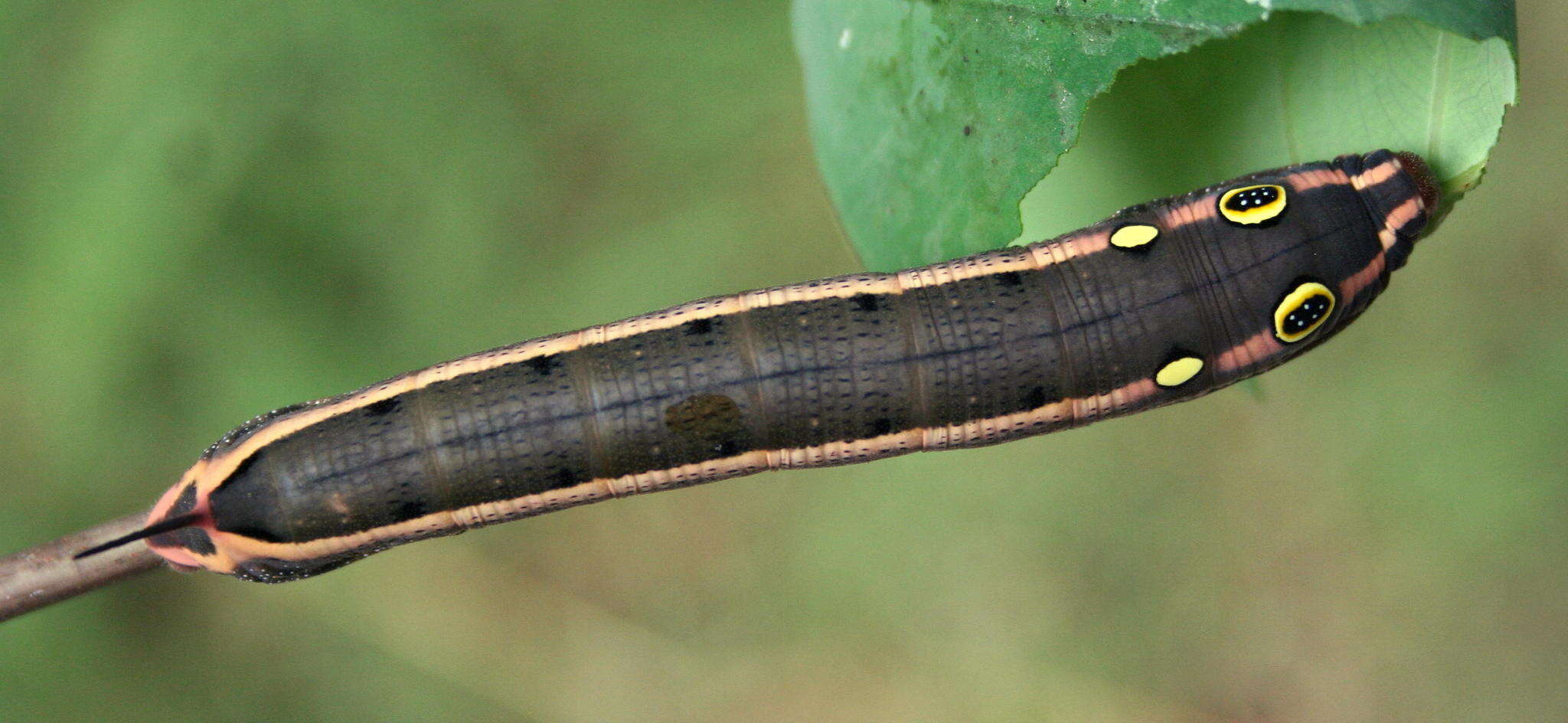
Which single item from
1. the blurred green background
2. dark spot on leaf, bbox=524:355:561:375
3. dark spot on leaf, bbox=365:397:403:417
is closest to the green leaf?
dark spot on leaf, bbox=524:355:561:375

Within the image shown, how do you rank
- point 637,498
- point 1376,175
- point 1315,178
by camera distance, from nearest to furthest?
point 1376,175, point 1315,178, point 637,498

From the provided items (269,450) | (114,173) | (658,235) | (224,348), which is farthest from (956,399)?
(114,173)

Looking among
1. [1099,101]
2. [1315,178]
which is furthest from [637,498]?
[1315,178]

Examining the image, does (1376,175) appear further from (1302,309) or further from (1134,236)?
(1134,236)

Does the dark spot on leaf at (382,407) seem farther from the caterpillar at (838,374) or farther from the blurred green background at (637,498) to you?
the blurred green background at (637,498)

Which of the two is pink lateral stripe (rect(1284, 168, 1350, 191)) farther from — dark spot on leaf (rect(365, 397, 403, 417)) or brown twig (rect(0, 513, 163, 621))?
brown twig (rect(0, 513, 163, 621))

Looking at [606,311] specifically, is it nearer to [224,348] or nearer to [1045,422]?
[224,348]
